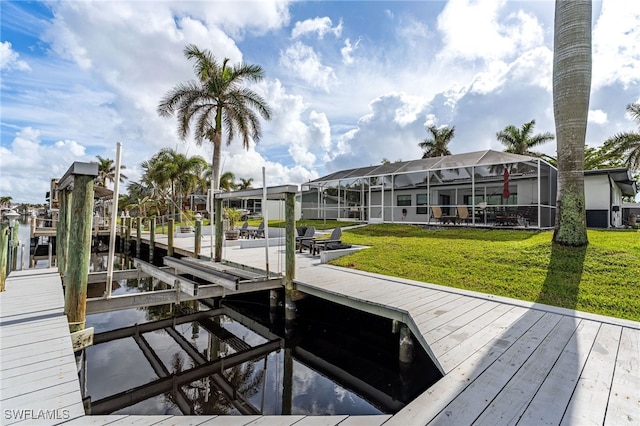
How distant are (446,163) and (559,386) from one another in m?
14.7

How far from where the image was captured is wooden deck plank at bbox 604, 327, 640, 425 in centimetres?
224

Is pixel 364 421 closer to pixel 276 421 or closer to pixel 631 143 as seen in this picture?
pixel 276 421

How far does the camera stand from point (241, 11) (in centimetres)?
988

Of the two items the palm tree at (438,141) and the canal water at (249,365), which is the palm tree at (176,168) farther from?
the canal water at (249,365)

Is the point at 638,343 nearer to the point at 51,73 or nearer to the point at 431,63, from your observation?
the point at 431,63

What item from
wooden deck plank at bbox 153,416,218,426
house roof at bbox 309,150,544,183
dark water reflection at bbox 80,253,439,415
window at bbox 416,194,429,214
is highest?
house roof at bbox 309,150,544,183

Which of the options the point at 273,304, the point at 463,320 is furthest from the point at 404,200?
the point at 463,320

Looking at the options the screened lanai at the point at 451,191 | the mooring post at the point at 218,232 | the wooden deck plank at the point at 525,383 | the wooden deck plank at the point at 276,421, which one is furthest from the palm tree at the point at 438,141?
the wooden deck plank at the point at 276,421

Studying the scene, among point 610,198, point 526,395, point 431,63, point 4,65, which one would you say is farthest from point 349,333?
point 610,198

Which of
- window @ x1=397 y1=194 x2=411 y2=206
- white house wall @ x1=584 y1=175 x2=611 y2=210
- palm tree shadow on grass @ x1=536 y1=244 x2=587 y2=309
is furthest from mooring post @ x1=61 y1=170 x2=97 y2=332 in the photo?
white house wall @ x1=584 y1=175 x2=611 y2=210

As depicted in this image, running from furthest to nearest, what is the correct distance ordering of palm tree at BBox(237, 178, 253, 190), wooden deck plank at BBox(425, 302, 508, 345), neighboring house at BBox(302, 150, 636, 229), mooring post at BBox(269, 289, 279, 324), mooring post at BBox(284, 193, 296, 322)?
1. palm tree at BBox(237, 178, 253, 190)
2. neighboring house at BBox(302, 150, 636, 229)
3. mooring post at BBox(269, 289, 279, 324)
4. mooring post at BBox(284, 193, 296, 322)
5. wooden deck plank at BBox(425, 302, 508, 345)

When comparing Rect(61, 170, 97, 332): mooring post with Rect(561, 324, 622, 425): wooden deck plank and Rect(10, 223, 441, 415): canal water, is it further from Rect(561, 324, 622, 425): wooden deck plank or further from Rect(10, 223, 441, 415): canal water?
Rect(561, 324, 622, 425): wooden deck plank

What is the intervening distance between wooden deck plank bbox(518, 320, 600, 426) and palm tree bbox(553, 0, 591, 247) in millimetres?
5027

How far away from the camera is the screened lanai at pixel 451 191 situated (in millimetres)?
13578
